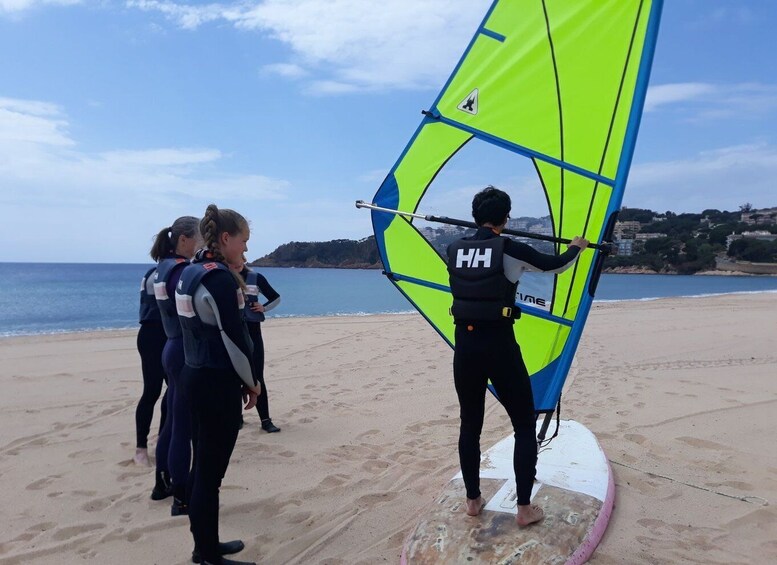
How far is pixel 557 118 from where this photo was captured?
3334 millimetres

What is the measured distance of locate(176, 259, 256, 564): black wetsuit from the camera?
96.5 inches

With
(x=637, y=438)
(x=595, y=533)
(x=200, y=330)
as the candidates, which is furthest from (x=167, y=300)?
(x=637, y=438)

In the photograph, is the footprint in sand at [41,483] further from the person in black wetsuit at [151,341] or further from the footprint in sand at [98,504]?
the person in black wetsuit at [151,341]

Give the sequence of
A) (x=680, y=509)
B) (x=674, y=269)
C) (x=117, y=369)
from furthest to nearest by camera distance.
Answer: (x=674, y=269), (x=117, y=369), (x=680, y=509)

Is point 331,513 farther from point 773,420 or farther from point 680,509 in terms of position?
point 773,420

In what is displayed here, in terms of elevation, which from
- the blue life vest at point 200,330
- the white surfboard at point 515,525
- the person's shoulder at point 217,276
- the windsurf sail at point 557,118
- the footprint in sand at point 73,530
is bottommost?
the footprint in sand at point 73,530

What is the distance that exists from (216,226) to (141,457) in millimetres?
2449

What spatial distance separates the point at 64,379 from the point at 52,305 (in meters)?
27.4

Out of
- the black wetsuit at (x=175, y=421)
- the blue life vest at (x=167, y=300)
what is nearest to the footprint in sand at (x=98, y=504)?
the black wetsuit at (x=175, y=421)

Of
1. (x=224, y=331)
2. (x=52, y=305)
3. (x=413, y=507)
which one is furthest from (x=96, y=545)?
(x=52, y=305)

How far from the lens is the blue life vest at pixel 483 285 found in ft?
8.72

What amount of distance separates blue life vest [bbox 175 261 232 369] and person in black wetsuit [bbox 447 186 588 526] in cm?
111

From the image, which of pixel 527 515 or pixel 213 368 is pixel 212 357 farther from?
pixel 527 515

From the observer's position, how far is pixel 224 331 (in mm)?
2441
